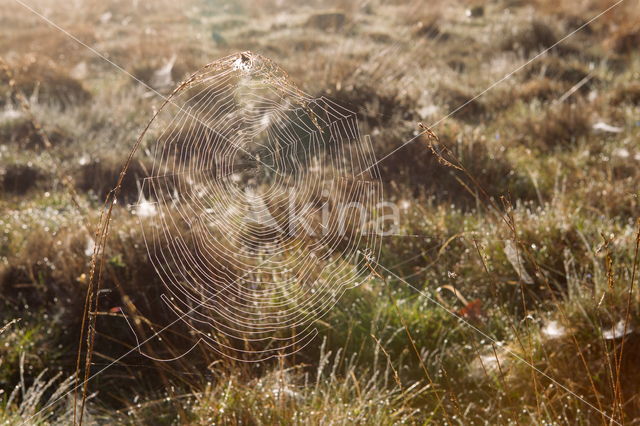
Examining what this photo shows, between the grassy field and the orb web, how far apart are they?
132mm

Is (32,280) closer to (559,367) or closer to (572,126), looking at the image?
(559,367)

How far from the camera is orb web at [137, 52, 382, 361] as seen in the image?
3.15 m

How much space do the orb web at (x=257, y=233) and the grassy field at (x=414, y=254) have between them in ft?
0.43

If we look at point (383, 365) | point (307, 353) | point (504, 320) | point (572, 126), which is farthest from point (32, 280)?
point (572, 126)

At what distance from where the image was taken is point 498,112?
6.47 metres

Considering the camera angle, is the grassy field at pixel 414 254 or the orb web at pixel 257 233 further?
the orb web at pixel 257 233

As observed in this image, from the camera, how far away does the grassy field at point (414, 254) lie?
2582mm

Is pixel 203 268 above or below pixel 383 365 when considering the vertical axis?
above

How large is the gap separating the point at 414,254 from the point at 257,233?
99 centimetres

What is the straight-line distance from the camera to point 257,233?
3902 millimetres

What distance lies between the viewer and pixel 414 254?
3.84 metres

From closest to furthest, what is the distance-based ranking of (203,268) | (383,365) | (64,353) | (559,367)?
(559,367)
(383,365)
(64,353)
(203,268)

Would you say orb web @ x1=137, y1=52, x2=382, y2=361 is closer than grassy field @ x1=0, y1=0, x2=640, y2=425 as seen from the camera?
No

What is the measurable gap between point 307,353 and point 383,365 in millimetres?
394
